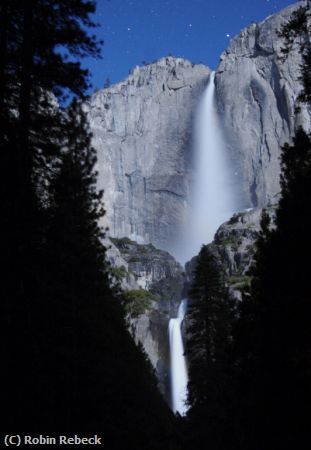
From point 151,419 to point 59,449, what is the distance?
36.4 feet

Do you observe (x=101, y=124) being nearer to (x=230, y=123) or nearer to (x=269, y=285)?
(x=230, y=123)

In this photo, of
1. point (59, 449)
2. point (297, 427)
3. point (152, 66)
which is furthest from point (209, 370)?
point (152, 66)

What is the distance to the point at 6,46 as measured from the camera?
9.02m

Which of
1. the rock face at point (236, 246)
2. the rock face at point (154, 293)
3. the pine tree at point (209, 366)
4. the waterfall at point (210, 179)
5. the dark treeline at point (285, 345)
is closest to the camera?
the dark treeline at point (285, 345)

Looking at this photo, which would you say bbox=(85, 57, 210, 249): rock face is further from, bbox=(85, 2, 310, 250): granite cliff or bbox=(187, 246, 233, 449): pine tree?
bbox=(187, 246, 233, 449): pine tree

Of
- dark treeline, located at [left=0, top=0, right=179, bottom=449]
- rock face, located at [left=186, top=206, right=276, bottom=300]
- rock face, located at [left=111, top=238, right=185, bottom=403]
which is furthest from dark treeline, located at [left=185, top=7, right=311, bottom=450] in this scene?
rock face, located at [left=186, top=206, right=276, bottom=300]

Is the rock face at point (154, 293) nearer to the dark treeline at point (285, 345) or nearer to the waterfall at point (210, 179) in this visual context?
the waterfall at point (210, 179)

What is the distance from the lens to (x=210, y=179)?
12744 centimetres

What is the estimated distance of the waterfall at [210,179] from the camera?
126 meters

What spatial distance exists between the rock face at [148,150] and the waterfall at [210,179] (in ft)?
9.51

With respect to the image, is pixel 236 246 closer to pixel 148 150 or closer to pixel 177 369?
pixel 177 369

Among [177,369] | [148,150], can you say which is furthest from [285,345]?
[148,150]

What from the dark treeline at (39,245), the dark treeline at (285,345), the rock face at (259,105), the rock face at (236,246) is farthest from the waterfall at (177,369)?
the rock face at (259,105)

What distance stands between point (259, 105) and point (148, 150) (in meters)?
32.0
